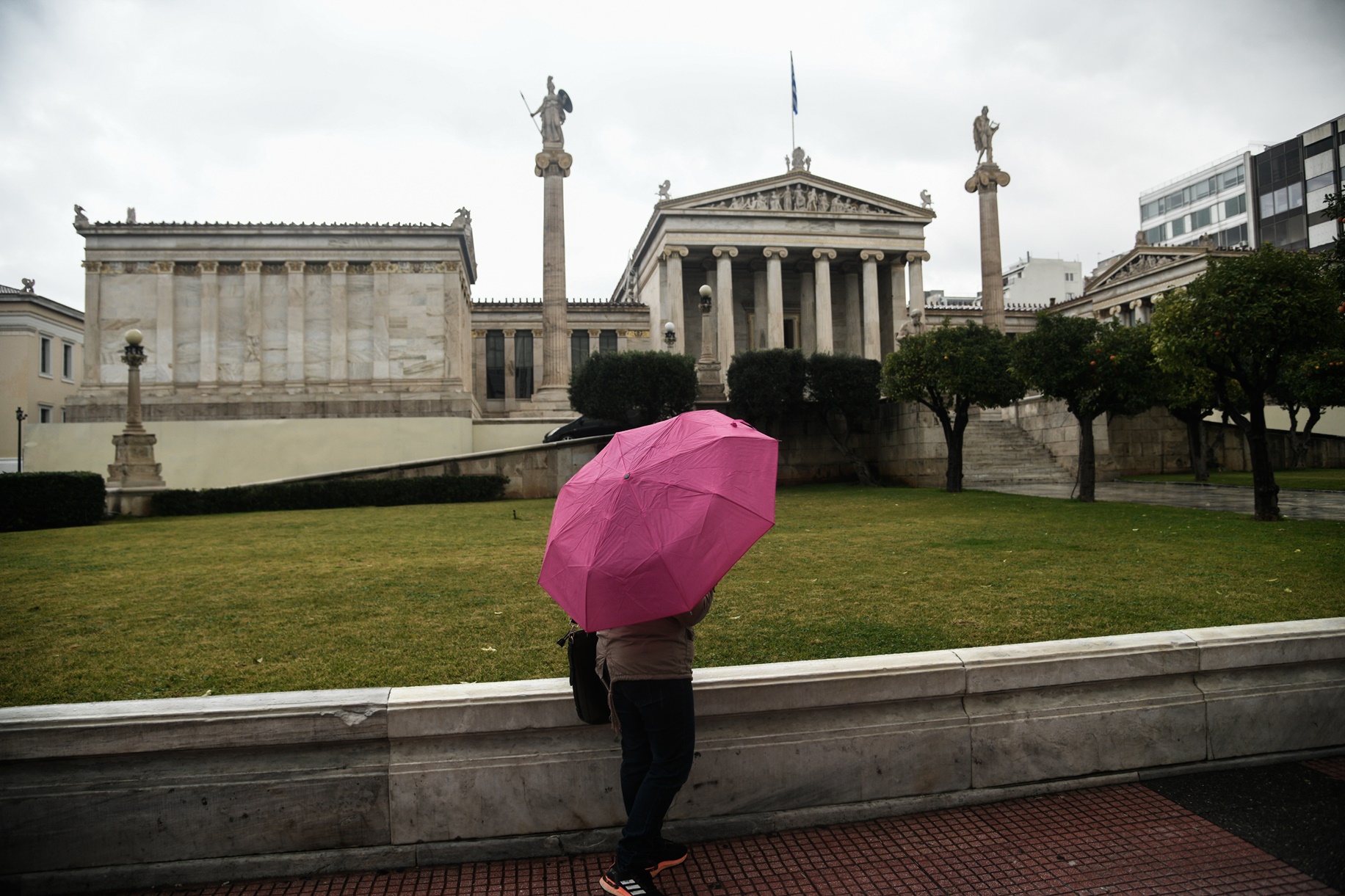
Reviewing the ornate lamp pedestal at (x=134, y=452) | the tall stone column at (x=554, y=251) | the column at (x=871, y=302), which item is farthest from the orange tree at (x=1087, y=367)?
the column at (x=871, y=302)

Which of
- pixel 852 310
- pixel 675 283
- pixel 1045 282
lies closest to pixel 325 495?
pixel 675 283

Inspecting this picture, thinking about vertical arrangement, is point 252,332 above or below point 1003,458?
above

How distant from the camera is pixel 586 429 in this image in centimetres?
2628

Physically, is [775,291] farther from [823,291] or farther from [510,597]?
[510,597]

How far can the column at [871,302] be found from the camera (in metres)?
44.3

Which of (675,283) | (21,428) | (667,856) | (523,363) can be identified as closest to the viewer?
(667,856)

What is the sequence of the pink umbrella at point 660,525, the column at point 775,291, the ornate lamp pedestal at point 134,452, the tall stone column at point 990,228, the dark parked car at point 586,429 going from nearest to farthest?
1. the pink umbrella at point 660,525
2. the ornate lamp pedestal at point 134,452
3. the dark parked car at point 586,429
4. the tall stone column at point 990,228
5. the column at point 775,291

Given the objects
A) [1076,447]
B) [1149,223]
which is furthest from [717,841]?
[1149,223]

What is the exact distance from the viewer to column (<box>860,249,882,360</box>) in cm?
4428

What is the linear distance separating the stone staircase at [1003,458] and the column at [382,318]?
2237cm

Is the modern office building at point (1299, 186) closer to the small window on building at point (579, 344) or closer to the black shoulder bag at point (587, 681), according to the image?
the small window on building at point (579, 344)

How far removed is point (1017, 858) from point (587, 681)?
91.7 inches

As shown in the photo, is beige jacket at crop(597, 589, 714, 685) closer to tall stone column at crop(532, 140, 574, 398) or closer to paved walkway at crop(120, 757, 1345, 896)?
paved walkway at crop(120, 757, 1345, 896)

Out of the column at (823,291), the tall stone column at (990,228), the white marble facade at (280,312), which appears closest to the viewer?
the white marble facade at (280,312)
